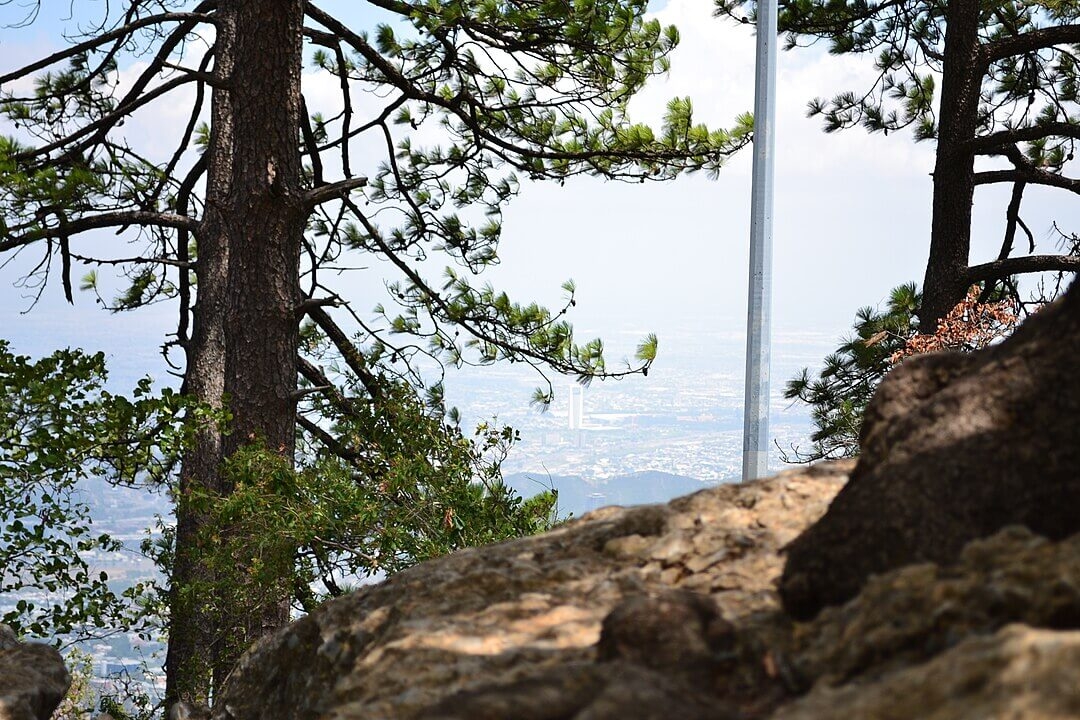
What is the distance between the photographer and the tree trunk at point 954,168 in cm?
820

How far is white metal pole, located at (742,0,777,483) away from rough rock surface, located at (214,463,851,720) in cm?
275

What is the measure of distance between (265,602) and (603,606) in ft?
12.3

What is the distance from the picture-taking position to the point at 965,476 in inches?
74.2

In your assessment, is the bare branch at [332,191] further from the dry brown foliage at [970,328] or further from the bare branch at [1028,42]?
the bare branch at [1028,42]

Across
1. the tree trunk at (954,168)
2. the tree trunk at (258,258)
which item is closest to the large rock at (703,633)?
the tree trunk at (258,258)

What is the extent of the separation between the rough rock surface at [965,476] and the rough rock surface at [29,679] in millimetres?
3996

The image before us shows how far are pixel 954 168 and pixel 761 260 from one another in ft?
11.2

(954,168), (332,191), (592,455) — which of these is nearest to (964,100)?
(954,168)

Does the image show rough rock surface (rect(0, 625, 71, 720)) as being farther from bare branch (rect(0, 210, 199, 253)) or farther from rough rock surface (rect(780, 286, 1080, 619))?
rough rock surface (rect(780, 286, 1080, 619))

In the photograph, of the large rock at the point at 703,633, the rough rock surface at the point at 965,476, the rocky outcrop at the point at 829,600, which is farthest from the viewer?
the rough rock surface at the point at 965,476

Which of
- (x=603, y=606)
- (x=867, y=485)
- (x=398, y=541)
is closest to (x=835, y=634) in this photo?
(x=867, y=485)

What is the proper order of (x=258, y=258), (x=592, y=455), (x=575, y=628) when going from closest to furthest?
(x=575, y=628) < (x=258, y=258) < (x=592, y=455)

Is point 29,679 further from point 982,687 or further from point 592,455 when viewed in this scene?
point 592,455

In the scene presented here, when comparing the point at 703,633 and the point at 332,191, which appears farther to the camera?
the point at 332,191
